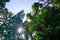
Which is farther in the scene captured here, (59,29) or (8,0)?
(8,0)

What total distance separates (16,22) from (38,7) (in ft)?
7.66

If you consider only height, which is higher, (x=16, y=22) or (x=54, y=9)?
(x=54, y=9)

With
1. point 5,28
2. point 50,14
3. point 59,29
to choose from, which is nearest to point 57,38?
point 59,29

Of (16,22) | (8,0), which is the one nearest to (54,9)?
(16,22)

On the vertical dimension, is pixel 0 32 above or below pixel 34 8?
below

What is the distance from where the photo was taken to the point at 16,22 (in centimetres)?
1927

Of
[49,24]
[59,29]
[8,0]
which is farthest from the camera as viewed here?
[8,0]

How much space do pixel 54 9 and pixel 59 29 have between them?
6.32 feet

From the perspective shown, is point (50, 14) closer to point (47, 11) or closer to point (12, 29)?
point (47, 11)

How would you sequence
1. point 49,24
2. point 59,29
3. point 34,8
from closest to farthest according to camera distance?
point 59,29 → point 49,24 → point 34,8

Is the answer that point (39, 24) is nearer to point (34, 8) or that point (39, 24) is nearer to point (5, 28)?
point (34, 8)

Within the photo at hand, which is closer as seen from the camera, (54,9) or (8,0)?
(54,9)

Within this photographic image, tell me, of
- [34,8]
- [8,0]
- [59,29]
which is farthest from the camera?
[8,0]

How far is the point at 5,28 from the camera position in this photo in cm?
1936
